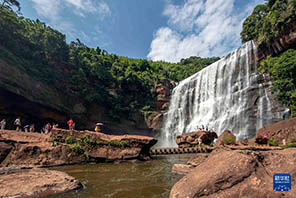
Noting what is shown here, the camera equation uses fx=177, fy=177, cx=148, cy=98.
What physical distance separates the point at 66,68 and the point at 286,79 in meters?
31.6

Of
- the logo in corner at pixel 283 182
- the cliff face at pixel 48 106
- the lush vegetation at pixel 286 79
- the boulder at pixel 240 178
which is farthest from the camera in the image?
the cliff face at pixel 48 106

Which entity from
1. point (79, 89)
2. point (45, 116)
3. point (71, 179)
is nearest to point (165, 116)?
point (79, 89)

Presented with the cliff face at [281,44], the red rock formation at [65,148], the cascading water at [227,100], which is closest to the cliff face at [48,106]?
the cascading water at [227,100]

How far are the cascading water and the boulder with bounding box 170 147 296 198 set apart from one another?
19629 millimetres

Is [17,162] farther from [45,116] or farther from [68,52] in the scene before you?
[68,52]

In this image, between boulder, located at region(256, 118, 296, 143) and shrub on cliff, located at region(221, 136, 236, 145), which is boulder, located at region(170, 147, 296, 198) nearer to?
boulder, located at region(256, 118, 296, 143)

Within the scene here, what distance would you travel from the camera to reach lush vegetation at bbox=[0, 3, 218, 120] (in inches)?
984

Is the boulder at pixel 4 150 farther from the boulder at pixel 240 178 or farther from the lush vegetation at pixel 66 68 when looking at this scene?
the lush vegetation at pixel 66 68

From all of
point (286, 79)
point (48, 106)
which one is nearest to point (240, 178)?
point (286, 79)

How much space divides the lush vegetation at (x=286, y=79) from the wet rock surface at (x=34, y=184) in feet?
68.5

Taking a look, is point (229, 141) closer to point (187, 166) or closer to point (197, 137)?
point (197, 137)

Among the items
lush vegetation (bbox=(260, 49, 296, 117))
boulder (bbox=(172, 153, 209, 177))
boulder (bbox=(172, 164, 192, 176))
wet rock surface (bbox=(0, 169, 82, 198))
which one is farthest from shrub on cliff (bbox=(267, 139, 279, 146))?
wet rock surface (bbox=(0, 169, 82, 198))

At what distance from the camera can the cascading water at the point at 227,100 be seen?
20.8 m

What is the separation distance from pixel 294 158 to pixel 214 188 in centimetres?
154
